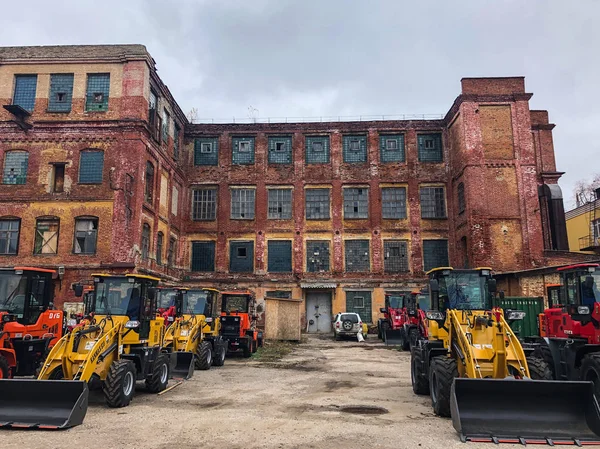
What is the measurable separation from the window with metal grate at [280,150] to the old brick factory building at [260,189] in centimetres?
7

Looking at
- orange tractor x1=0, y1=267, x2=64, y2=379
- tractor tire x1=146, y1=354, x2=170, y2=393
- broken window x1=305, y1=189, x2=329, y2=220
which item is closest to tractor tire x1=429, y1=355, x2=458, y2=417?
tractor tire x1=146, y1=354, x2=170, y2=393

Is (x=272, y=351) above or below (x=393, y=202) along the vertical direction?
below

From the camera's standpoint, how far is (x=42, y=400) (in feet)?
26.0

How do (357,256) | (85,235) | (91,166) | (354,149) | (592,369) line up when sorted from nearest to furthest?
(592,369) → (85,235) → (91,166) → (357,256) → (354,149)

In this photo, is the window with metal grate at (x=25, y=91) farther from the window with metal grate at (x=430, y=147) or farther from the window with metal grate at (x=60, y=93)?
the window with metal grate at (x=430, y=147)

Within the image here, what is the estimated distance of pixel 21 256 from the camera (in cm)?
2323

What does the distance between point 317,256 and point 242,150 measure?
9093 mm

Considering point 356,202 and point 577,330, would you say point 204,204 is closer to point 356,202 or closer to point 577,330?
point 356,202

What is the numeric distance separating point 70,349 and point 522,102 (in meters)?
28.1

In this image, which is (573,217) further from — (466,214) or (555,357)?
(555,357)

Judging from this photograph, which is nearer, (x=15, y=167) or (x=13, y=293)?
(x=13, y=293)

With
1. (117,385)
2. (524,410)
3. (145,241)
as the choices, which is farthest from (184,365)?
(145,241)

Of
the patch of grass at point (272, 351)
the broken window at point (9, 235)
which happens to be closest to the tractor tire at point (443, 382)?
the patch of grass at point (272, 351)

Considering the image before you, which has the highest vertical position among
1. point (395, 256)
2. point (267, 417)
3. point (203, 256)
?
point (203, 256)
